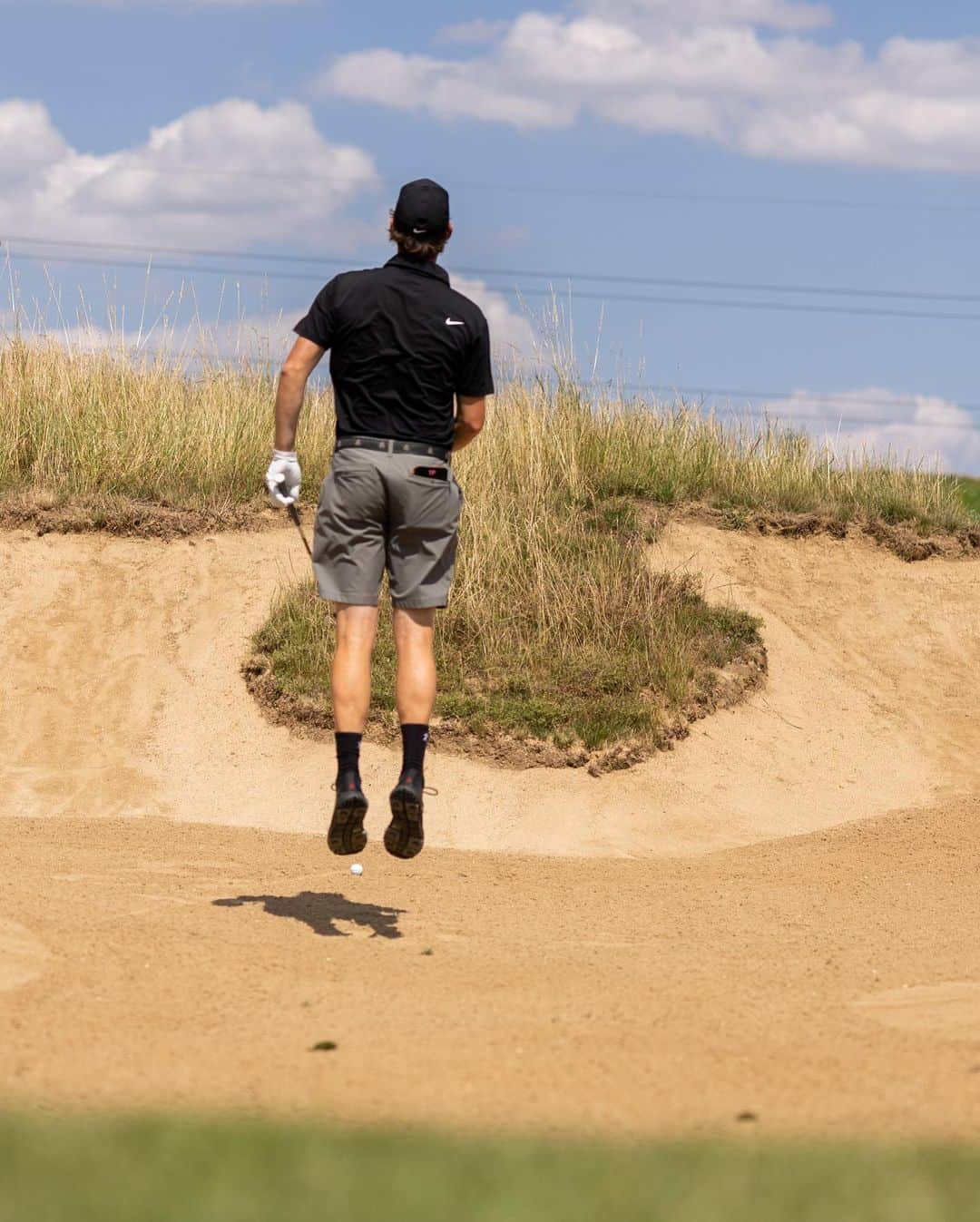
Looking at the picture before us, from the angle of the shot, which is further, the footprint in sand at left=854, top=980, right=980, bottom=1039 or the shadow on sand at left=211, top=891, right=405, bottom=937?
the shadow on sand at left=211, top=891, right=405, bottom=937

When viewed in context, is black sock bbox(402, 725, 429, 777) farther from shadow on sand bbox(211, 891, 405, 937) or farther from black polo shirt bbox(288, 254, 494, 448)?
black polo shirt bbox(288, 254, 494, 448)

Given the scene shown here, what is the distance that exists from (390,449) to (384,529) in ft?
1.12

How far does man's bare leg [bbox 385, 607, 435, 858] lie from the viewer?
5961 millimetres

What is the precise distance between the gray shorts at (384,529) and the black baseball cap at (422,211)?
897mm

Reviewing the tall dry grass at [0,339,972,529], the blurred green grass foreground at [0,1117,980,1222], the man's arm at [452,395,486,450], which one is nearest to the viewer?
the blurred green grass foreground at [0,1117,980,1222]

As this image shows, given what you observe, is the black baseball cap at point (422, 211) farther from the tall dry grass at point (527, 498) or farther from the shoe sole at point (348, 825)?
the tall dry grass at point (527, 498)

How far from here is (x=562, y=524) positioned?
12.7m

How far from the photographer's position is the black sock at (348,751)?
5934 mm

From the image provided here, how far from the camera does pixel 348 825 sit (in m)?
5.86

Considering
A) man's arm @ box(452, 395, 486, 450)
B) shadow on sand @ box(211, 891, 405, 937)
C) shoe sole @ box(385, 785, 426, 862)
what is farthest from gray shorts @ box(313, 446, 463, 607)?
shadow on sand @ box(211, 891, 405, 937)

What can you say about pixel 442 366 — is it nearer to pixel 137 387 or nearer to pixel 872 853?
pixel 872 853

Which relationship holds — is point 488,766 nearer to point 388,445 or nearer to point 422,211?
point 388,445

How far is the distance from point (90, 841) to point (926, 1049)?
506 centimetres

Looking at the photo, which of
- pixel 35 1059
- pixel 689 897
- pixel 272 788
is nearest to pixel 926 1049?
pixel 35 1059
